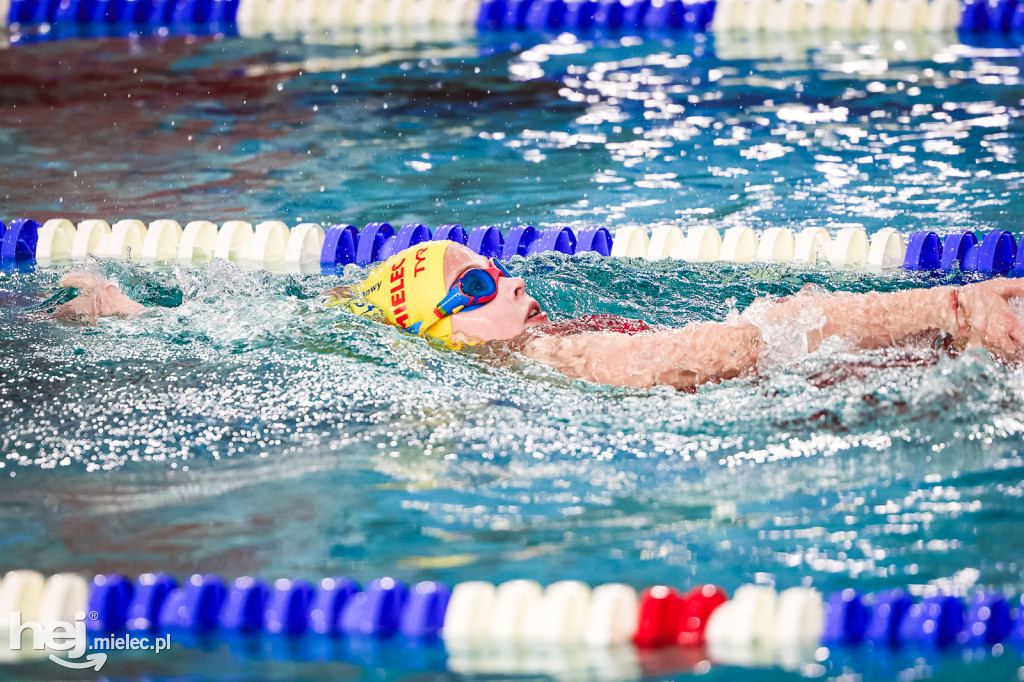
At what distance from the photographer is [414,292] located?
131 inches

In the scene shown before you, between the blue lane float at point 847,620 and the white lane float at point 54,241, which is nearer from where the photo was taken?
the blue lane float at point 847,620

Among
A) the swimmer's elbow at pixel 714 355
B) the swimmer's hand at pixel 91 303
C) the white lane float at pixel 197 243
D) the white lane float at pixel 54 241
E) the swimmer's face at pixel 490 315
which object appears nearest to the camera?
the swimmer's elbow at pixel 714 355

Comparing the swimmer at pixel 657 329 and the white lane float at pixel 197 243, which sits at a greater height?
the swimmer at pixel 657 329

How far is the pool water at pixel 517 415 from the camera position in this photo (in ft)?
7.73

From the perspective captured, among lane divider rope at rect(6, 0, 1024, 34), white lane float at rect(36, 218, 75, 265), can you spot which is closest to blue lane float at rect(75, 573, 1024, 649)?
white lane float at rect(36, 218, 75, 265)

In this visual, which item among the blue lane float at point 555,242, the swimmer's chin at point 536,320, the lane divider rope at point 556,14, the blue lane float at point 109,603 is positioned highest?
the lane divider rope at point 556,14

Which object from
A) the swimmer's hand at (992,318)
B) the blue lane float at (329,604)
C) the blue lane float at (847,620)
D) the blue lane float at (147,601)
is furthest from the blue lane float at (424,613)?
the swimmer's hand at (992,318)

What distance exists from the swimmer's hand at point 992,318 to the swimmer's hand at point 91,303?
8.56ft

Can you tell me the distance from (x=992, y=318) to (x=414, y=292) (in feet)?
5.12

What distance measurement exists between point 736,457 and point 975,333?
633 millimetres

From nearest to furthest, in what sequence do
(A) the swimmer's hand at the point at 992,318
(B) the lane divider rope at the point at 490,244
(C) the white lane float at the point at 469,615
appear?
1. (C) the white lane float at the point at 469,615
2. (A) the swimmer's hand at the point at 992,318
3. (B) the lane divider rope at the point at 490,244

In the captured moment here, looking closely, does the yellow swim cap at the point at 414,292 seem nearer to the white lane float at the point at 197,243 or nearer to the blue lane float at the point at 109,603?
the blue lane float at the point at 109,603

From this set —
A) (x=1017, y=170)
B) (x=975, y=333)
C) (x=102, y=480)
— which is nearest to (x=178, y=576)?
(x=102, y=480)

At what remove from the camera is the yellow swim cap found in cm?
330
